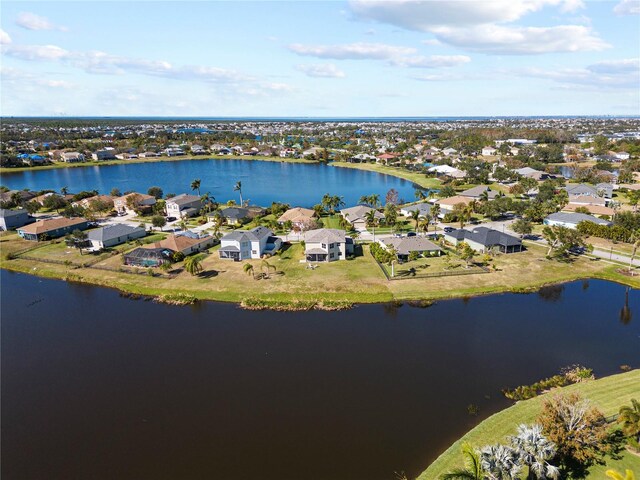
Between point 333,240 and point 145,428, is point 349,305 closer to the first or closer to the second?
point 333,240

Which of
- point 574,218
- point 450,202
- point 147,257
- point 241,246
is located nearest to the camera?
point 147,257

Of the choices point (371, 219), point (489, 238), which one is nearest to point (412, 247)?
point (489, 238)

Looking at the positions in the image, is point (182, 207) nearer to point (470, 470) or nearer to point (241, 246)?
point (241, 246)

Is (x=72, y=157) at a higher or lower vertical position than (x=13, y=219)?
higher

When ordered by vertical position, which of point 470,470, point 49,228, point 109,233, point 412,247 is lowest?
point 412,247

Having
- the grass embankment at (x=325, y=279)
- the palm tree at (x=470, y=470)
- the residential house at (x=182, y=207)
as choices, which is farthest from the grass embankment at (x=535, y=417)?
the residential house at (x=182, y=207)

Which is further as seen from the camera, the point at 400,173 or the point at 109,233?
the point at 400,173
